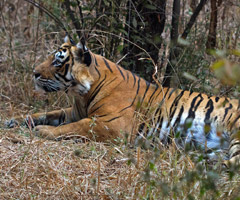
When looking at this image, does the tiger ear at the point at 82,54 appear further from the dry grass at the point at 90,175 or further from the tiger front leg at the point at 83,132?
the dry grass at the point at 90,175

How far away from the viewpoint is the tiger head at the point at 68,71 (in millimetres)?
4434

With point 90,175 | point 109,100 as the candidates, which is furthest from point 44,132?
point 90,175

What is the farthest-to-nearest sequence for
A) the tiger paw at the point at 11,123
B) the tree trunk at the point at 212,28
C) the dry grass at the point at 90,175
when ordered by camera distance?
the tree trunk at the point at 212,28, the tiger paw at the point at 11,123, the dry grass at the point at 90,175

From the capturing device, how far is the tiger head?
4434 millimetres

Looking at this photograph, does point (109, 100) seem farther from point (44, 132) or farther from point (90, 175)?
point (90, 175)

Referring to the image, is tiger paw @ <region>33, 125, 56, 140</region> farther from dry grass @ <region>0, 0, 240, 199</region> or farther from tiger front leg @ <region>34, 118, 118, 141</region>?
dry grass @ <region>0, 0, 240, 199</region>

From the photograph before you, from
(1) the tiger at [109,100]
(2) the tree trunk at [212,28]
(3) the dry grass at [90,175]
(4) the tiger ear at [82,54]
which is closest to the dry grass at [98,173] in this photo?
(3) the dry grass at [90,175]

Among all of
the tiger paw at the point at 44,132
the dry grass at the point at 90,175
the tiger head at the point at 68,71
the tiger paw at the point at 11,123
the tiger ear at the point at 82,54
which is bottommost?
the tiger paw at the point at 11,123

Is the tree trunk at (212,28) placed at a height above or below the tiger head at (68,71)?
above

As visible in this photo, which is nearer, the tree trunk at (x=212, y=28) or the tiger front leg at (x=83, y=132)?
the tiger front leg at (x=83, y=132)

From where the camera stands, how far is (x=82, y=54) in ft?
14.5

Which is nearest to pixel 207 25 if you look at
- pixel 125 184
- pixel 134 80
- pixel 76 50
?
pixel 134 80

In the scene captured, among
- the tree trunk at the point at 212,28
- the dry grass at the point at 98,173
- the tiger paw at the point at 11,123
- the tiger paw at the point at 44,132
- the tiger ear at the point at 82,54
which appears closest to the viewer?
the dry grass at the point at 98,173

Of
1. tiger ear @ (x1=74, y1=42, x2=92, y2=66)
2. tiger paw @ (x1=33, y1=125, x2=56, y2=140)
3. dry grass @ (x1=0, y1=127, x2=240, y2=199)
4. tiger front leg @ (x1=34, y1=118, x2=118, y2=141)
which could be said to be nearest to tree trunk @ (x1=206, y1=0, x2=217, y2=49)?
tiger ear @ (x1=74, y1=42, x2=92, y2=66)
